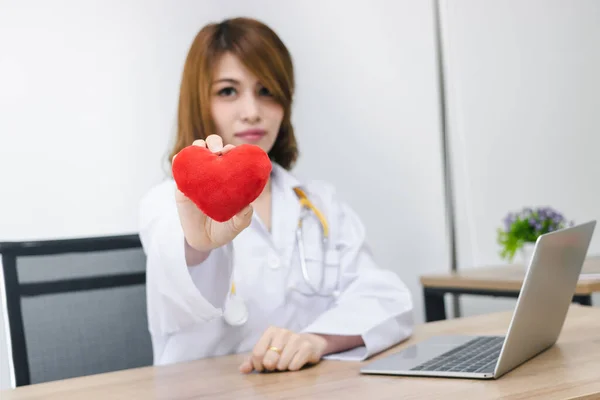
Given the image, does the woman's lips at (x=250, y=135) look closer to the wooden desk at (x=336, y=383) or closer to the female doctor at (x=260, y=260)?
the female doctor at (x=260, y=260)

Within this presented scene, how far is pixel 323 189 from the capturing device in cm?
175

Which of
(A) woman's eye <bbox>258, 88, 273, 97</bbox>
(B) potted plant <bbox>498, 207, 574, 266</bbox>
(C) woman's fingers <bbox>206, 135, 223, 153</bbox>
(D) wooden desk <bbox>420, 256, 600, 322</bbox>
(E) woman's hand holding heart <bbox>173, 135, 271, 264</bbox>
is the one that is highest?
(A) woman's eye <bbox>258, 88, 273, 97</bbox>

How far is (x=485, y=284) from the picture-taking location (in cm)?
201

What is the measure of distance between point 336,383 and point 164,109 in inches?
52.9

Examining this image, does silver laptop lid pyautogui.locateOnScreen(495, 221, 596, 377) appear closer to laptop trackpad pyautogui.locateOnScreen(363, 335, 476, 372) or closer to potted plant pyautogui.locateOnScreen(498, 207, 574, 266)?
laptop trackpad pyautogui.locateOnScreen(363, 335, 476, 372)

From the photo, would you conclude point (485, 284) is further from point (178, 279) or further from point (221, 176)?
point (221, 176)

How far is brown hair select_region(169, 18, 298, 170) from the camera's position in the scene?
158 centimetres

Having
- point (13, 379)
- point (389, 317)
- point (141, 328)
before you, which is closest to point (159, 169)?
point (141, 328)

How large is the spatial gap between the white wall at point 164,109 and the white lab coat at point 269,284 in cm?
48

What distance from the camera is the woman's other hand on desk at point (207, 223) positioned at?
87 centimetres

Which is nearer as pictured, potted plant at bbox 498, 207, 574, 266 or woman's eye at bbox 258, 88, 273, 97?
woman's eye at bbox 258, 88, 273, 97

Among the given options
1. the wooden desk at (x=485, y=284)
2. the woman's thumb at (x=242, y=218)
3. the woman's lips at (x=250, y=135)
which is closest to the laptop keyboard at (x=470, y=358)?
the woman's thumb at (x=242, y=218)

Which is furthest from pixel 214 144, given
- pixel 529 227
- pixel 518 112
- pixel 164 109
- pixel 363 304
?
pixel 518 112

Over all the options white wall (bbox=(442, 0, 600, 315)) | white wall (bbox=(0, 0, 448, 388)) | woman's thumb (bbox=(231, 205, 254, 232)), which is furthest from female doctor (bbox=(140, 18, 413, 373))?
white wall (bbox=(442, 0, 600, 315))
